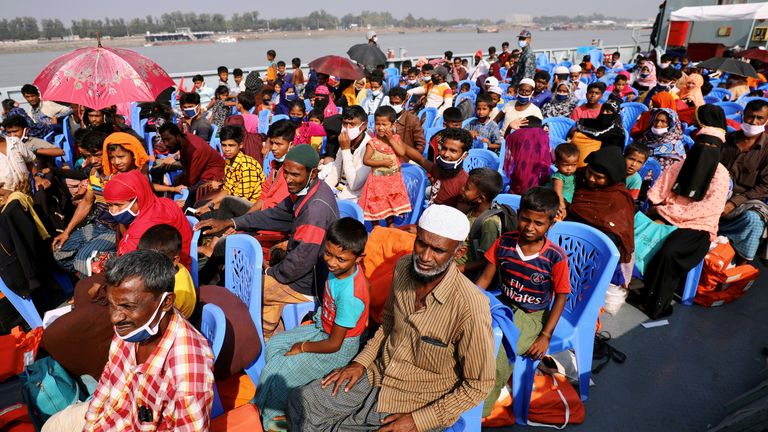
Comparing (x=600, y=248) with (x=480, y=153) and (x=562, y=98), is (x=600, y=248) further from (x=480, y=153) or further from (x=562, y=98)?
(x=562, y=98)

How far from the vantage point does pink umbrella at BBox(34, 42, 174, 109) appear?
168 inches

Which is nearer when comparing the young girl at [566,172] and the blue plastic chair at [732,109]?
the young girl at [566,172]

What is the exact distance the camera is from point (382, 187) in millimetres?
3963

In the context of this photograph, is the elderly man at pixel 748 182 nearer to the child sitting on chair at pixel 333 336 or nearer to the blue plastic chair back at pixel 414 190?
the blue plastic chair back at pixel 414 190

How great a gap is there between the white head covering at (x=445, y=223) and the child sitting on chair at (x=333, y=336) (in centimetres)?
50

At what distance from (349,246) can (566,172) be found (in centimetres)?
240

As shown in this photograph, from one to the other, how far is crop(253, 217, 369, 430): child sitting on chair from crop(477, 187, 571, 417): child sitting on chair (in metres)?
0.82

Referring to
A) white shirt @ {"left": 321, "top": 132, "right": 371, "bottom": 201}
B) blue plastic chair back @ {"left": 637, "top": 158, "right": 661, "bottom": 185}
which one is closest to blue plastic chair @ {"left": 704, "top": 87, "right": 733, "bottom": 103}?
blue plastic chair back @ {"left": 637, "top": 158, "right": 661, "bottom": 185}

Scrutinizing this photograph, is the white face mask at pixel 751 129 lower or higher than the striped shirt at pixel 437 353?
higher

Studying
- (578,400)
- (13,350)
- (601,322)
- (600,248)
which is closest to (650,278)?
(601,322)

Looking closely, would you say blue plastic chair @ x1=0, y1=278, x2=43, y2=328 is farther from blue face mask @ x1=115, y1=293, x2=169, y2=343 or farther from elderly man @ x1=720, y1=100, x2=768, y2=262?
elderly man @ x1=720, y1=100, x2=768, y2=262

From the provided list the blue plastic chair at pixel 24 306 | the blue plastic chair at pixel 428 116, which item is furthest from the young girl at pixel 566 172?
the blue plastic chair at pixel 24 306

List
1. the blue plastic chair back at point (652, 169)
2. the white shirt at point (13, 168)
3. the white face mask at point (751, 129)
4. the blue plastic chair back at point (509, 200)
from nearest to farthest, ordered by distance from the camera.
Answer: the blue plastic chair back at point (509, 200), the white shirt at point (13, 168), the white face mask at point (751, 129), the blue plastic chair back at point (652, 169)

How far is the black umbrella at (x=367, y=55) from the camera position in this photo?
966 centimetres
